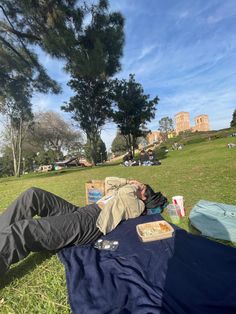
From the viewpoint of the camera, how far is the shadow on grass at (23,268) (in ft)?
8.32

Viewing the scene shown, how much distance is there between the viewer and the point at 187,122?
254ft

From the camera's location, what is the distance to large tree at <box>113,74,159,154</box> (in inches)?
914

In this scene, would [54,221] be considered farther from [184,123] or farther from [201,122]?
[184,123]

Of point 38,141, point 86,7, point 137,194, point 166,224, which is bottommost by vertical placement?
point 166,224


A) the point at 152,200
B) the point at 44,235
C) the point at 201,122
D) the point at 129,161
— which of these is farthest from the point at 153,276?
the point at 201,122

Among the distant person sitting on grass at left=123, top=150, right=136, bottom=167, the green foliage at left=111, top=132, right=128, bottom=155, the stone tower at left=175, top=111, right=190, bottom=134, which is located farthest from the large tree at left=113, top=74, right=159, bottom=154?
the stone tower at left=175, top=111, right=190, bottom=134

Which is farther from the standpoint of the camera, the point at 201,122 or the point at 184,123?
the point at 184,123

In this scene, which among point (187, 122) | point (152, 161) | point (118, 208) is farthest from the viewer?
point (187, 122)

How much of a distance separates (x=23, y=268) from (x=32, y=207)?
0.69 metres

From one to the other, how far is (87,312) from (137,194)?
189cm

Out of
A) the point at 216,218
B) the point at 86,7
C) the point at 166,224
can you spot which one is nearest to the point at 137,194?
the point at 166,224

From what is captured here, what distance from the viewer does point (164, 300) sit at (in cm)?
190

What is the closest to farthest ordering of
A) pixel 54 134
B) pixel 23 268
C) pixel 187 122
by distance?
pixel 23 268
pixel 54 134
pixel 187 122

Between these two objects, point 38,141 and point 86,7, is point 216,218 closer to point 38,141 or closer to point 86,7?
point 86,7
